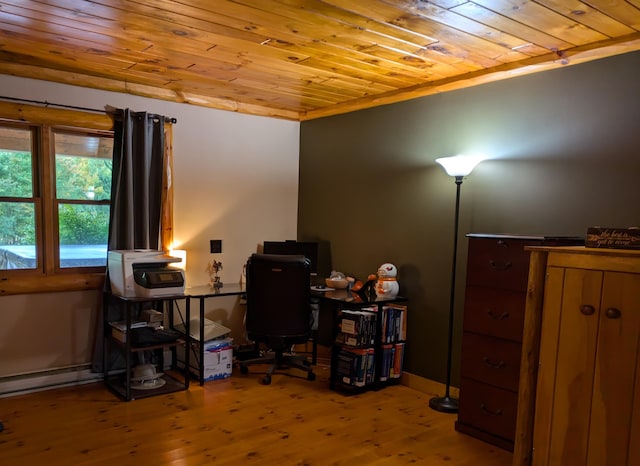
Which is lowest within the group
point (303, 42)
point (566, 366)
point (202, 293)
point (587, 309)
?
point (202, 293)

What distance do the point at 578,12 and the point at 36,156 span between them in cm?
357

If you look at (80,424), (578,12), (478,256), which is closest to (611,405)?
(478,256)

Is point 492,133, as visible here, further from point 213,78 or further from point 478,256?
point 213,78

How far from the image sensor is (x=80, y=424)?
3.10m

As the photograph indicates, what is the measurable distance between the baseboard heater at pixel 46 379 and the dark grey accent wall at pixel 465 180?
2.25 m

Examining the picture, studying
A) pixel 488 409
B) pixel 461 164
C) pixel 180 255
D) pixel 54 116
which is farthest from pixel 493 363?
pixel 54 116

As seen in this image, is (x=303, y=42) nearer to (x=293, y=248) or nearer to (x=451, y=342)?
(x=293, y=248)

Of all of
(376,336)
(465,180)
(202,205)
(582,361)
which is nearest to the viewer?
(582,361)

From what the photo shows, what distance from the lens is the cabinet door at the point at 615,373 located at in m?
2.02

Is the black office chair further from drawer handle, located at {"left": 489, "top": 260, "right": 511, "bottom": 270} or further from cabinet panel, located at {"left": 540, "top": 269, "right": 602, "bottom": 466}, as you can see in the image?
cabinet panel, located at {"left": 540, "top": 269, "right": 602, "bottom": 466}

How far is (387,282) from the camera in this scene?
391 cm

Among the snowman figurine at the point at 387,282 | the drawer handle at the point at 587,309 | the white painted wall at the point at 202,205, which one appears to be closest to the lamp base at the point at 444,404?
the snowman figurine at the point at 387,282

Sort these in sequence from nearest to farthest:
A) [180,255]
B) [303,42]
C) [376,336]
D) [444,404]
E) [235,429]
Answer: [303,42]
[235,429]
[444,404]
[376,336]
[180,255]

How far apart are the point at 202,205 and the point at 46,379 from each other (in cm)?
181
